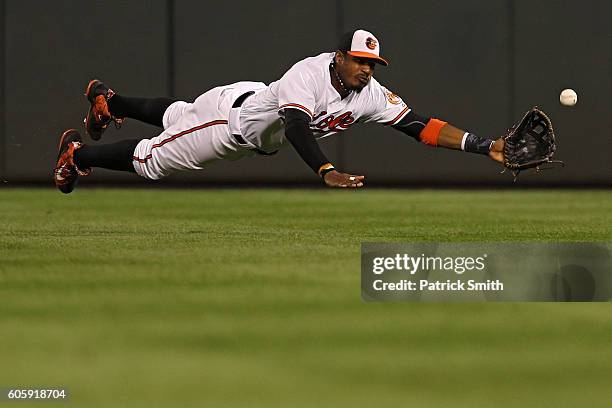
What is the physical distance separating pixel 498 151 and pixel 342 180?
5.11ft

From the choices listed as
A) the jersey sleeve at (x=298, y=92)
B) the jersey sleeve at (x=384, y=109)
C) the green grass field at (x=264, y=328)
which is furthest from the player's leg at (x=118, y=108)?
the jersey sleeve at (x=384, y=109)

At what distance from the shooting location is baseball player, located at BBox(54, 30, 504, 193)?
603cm

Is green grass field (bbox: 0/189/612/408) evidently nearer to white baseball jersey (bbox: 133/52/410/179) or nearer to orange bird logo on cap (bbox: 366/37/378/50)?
white baseball jersey (bbox: 133/52/410/179)

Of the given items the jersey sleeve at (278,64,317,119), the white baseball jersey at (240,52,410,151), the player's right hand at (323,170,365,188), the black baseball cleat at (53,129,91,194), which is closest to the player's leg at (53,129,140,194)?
the black baseball cleat at (53,129,91,194)

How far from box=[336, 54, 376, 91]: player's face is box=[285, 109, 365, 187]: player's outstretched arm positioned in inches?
14.5

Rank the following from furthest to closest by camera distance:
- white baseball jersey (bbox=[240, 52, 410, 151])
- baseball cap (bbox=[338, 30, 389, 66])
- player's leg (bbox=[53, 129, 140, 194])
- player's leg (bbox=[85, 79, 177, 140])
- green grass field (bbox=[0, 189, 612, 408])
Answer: player's leg (bbox=[85, 79, 177, 140]) < player's leg (bbox=[53, 129, 140, 194]) < white baseball jersey (bbox=[240, 52, 410, 151]) < baseball cap (bbox=[338, 30, 389, 66]) < green grass field (bbox=[0, 189, 612, 408])

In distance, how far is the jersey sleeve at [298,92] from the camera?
5988mm

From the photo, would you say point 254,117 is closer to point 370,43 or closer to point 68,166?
point 370,43

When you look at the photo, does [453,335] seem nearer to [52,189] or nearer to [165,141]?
[165,141]

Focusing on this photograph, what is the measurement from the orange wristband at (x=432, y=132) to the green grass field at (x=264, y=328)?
2.60 ft

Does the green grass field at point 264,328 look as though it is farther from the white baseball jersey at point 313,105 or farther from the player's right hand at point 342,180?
the white baseball jersey at point 313,105

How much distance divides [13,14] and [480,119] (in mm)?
5155

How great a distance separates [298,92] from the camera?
19.7 feet

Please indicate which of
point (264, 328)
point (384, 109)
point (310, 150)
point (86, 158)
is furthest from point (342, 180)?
point (86, 158)
